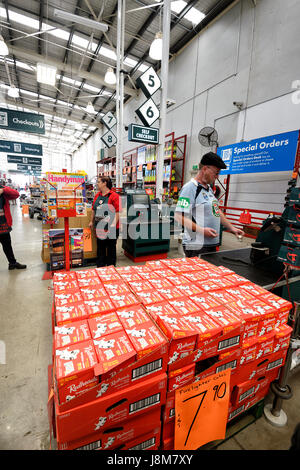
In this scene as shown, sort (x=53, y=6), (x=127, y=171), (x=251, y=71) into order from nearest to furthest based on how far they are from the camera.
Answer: (x=251, y=71), (x=53, y=6), (x=127, y=171)

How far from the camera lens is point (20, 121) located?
26.7 ft

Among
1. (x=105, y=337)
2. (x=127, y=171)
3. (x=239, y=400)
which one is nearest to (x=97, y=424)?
(x=105, y=337)

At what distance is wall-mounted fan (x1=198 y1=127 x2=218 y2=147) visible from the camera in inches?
227

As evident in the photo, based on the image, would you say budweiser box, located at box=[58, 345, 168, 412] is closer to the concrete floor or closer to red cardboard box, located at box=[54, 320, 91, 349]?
red cardboard box, located at box=[54, 320, 91, 349]

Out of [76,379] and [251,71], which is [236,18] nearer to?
[251,71]

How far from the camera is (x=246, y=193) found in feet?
18.7

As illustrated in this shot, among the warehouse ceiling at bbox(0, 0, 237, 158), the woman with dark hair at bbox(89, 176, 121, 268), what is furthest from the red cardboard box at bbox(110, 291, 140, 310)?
the warehouse ceiling at bbox(0, 0, 237, 158)

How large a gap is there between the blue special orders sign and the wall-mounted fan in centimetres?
30

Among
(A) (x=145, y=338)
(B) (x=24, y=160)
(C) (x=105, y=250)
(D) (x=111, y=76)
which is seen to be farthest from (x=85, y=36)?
(B) (x=24, y=160)

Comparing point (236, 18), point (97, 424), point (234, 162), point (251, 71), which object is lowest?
point (97, 424)

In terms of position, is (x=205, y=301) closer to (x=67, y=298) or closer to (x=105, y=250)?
(x=67, y=298)

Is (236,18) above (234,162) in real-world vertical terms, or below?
above

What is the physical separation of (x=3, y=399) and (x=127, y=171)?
11042 mm

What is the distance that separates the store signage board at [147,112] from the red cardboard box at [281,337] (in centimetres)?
420
